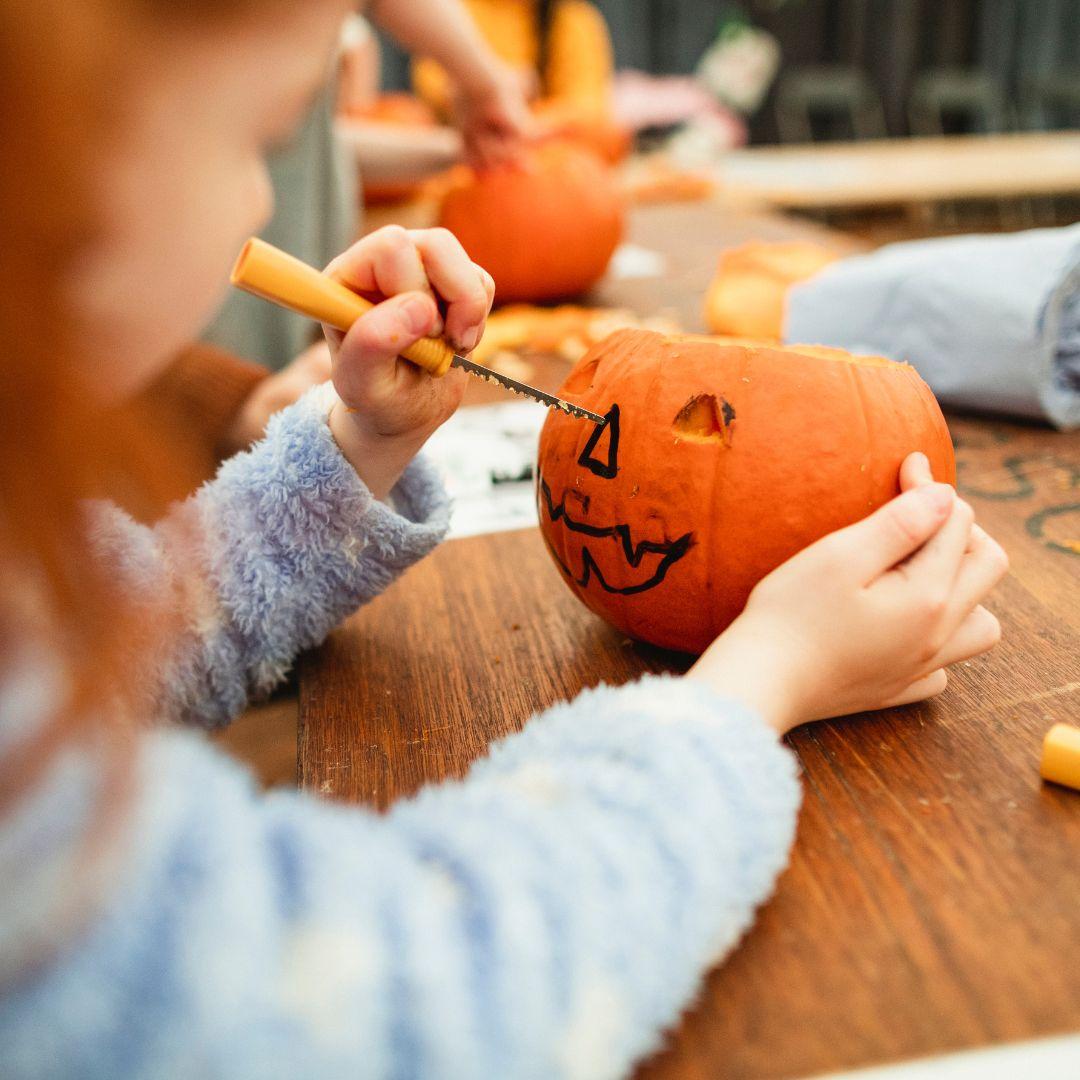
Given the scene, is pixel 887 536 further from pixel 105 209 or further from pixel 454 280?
pixel 105 209

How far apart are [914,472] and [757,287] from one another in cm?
81

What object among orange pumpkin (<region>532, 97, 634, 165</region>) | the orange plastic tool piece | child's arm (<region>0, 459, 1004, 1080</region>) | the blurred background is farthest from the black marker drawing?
the blurred background

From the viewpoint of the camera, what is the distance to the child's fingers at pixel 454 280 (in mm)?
605

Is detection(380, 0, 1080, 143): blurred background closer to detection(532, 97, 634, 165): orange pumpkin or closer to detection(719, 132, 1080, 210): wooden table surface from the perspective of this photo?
detection(719, 132, 1080, 210): wooden table surface

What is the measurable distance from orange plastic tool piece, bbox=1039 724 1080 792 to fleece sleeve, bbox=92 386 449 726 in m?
0.40

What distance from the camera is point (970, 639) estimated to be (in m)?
0.57

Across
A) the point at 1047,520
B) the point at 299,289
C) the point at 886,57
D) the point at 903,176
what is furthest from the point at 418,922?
the point at 886,57

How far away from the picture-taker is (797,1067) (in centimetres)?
37

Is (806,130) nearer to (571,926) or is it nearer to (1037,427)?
(1037,427)

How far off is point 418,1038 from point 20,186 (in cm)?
32

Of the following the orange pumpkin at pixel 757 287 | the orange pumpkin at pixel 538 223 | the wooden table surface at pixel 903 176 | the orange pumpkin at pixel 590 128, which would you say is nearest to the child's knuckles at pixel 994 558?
the orange pumpkin at pixel 757 287

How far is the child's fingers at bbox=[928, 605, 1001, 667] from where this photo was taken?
0.56 metres

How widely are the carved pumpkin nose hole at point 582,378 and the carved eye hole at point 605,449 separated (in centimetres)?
5

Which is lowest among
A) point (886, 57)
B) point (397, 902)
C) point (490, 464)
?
point (886, 57)
